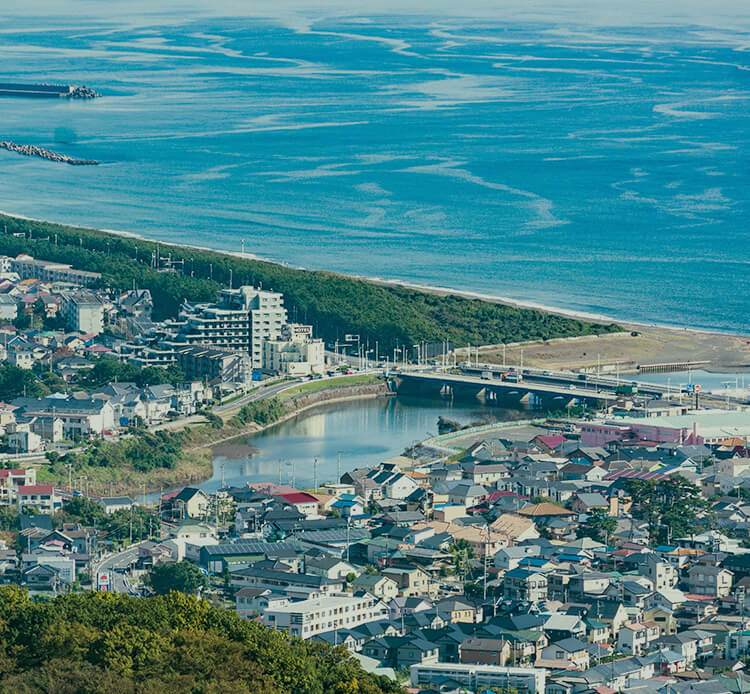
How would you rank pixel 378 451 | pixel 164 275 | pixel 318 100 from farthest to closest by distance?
pixel 318 100 → pixel 164 275 → pixel 378 451

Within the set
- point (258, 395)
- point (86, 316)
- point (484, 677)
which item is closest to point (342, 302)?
point (86, 316)

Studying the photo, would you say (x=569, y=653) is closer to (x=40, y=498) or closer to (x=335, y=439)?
(x=40, y=498)

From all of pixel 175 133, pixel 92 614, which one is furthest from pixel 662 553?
pixel 175 133

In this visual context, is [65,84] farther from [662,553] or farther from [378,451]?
[662,553]

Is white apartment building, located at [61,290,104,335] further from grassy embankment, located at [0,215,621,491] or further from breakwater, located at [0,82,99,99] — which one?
breakwater, located at [0,82,99,99]

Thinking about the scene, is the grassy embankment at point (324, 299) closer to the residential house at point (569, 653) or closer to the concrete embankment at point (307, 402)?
the concrete embankment at point (307, 402)

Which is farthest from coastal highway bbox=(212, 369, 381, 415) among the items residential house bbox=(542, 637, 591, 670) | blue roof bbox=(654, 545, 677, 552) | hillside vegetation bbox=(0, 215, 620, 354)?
residential house bbox=(542, 637, 591, 670)
